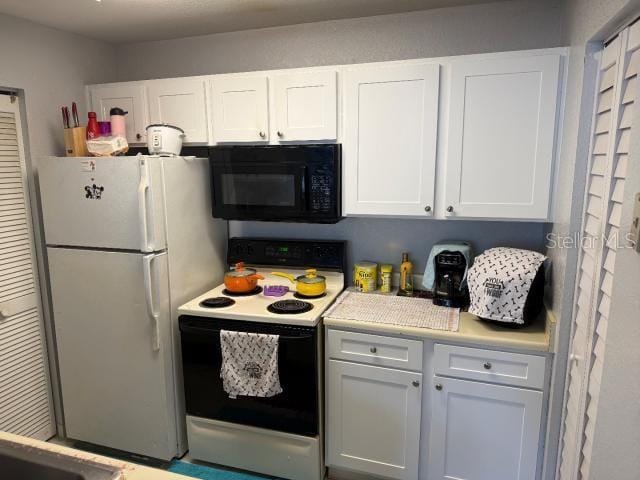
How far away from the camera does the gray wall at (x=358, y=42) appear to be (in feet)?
6.89

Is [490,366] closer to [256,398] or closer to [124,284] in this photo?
[256,398]

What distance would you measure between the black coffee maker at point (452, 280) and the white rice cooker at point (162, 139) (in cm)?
150

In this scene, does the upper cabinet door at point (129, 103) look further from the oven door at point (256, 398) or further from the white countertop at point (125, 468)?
the white countertop at point (125, 468)

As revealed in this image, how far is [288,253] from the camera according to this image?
8.43ft

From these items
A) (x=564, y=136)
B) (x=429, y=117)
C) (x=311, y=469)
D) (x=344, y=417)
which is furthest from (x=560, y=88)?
(x=311, y=469)

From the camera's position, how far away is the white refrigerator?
2074 mm

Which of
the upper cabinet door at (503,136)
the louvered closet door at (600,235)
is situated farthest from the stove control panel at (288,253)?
the louvered closet door at (600,235)

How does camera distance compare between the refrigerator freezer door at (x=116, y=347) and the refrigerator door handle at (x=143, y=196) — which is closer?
the refrigerator door handle at (x=143, y=196)

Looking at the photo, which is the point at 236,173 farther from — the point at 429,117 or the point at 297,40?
the point at 429,117

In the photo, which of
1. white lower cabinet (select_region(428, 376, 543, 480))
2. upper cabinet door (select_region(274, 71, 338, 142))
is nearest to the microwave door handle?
upper cabinet door (select_region(274, 71, 338, 142))

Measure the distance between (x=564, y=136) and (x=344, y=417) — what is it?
62.5 inches

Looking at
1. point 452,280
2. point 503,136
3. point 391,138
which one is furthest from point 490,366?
point 391,138

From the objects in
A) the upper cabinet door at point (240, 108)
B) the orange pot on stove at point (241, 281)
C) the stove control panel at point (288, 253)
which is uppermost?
the upper cabinet door at point (240, 108)

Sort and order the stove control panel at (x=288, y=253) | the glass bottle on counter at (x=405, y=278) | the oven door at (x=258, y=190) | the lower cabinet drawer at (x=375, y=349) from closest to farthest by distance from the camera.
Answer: the lower cabinet drawer at (x=375, y=349) → the oven door at (x=258, y=190) → the glass bottle on counter at (x=405, y=278) → the stove control panel at (x=288, y=253)
